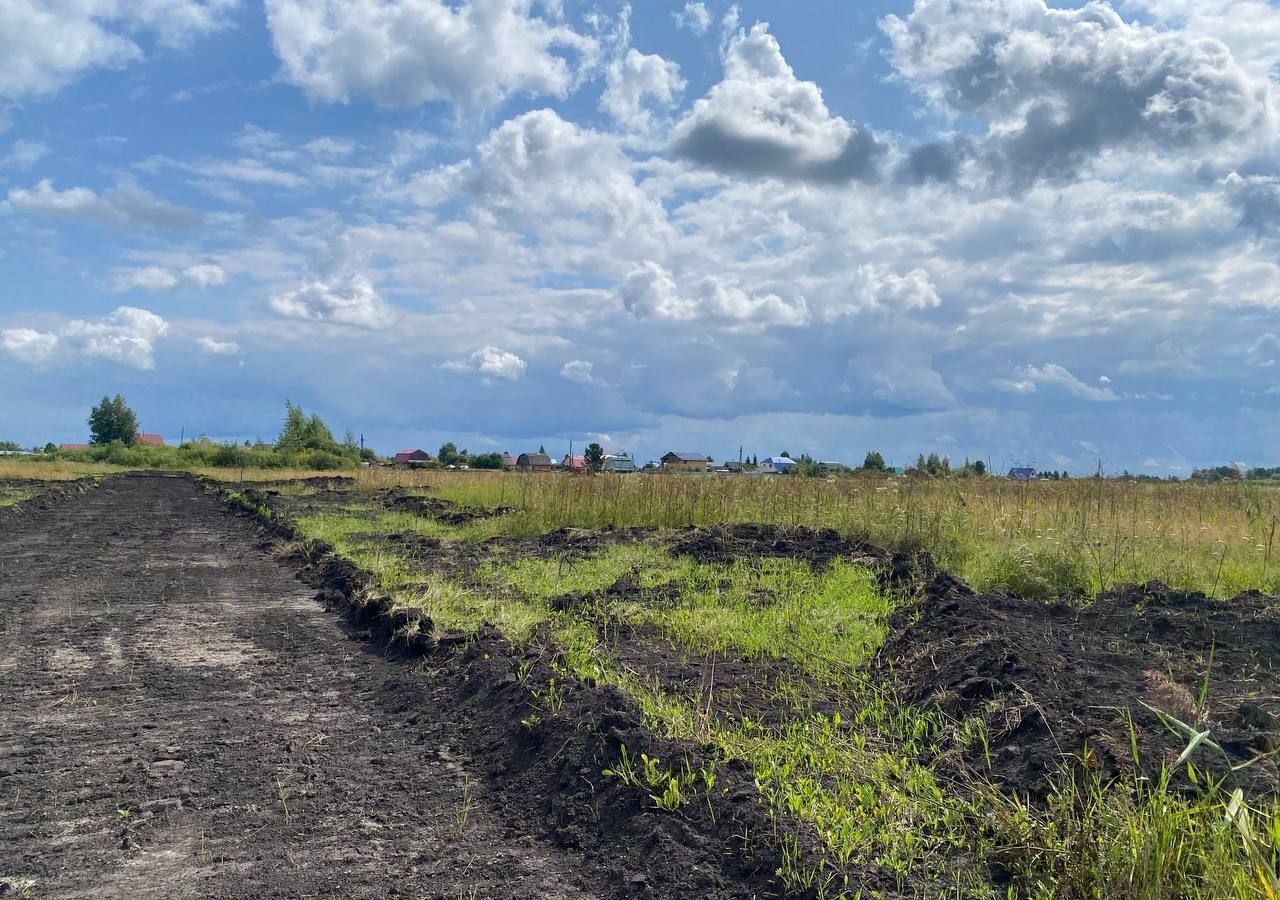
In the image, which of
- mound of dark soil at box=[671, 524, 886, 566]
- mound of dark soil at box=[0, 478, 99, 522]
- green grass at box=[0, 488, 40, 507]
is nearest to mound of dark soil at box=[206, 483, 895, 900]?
mound of dark soil at box=[671, 524, 886, 566]

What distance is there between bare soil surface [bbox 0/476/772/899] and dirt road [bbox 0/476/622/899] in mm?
14

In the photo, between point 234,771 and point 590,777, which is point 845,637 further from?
point 234,771

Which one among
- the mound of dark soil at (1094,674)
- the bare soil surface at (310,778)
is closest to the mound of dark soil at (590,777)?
the bare soil surface at (310,778)

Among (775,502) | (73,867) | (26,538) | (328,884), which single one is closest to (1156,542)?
(775,502)

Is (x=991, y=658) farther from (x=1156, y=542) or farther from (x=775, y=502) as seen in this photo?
(x=775, y=502)

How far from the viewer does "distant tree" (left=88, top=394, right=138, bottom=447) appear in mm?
107062

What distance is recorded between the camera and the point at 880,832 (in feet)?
12.2

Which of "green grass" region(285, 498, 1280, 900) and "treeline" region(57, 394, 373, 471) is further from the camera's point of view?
"treeline" region(57, 394, 373, 471)

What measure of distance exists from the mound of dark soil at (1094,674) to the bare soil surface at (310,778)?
58.4 inches

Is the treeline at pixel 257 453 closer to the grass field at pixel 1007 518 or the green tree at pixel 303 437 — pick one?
the green tree at pixel 303 437

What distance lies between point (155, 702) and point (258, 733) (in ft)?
3.87

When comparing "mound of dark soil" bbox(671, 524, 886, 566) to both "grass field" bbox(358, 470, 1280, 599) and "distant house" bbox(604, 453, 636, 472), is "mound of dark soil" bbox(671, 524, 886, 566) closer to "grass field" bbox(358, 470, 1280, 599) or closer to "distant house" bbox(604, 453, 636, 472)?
"grass field" bbox(358, 470, 1280, 599)

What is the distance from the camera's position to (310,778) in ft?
15.6

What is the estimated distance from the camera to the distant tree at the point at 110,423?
351 ft
